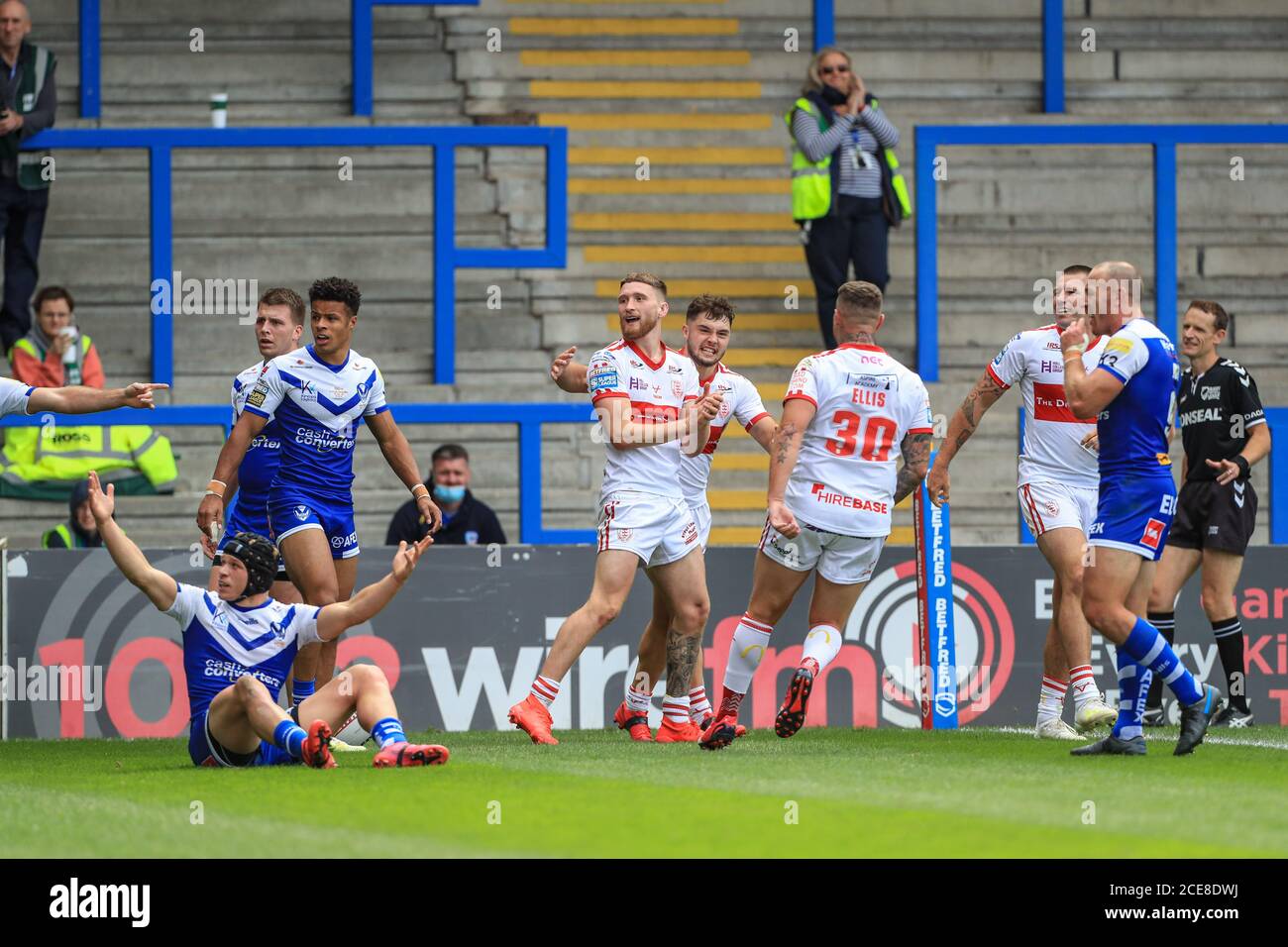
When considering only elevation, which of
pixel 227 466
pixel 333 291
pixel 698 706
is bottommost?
pixel 698 706

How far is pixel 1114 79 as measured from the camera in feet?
54.1

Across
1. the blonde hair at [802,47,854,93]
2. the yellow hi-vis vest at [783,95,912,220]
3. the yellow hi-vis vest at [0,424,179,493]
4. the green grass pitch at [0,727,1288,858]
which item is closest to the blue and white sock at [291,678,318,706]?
the green grass pitch at [0,727,1288,858]

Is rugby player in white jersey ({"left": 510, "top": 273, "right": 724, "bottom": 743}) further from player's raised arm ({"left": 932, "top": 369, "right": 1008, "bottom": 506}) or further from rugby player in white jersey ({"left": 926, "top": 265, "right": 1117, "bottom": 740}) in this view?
rugby player in white jersey ({"left": 926, "top": 265, "right": 1117, "bottom": 740})

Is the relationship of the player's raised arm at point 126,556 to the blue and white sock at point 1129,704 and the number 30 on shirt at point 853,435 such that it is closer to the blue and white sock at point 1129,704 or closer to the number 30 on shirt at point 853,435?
the number 30 on shirt at point 853,435

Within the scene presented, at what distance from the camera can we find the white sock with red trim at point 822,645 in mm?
8258

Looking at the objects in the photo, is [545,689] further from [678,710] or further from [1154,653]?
[1154,653]

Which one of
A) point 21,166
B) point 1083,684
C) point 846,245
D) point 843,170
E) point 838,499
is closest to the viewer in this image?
point 838,499

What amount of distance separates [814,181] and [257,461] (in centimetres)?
576

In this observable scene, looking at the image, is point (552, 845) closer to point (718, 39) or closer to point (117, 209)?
point (117, 209)

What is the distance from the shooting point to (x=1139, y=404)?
7914 mm

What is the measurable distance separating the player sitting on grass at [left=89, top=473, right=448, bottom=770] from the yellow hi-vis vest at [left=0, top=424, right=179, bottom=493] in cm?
530

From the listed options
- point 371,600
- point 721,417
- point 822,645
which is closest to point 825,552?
point 822,645

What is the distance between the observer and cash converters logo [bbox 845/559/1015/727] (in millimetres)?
11062

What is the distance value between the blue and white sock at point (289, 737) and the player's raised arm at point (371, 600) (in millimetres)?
454
